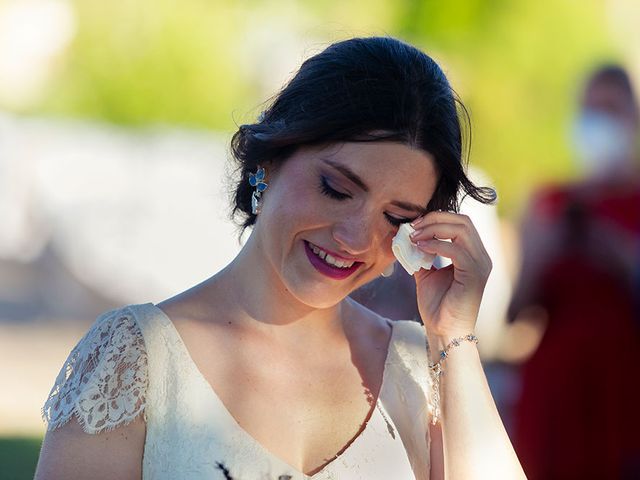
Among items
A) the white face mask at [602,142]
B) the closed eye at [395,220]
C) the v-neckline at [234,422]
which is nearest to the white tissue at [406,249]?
the closed eye at [395,220]

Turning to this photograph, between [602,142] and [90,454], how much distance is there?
316 centimetres

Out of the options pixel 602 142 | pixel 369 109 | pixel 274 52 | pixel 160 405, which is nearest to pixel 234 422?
pixel 160 405

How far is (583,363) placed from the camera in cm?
452

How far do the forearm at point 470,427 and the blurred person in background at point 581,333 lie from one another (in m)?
2.05

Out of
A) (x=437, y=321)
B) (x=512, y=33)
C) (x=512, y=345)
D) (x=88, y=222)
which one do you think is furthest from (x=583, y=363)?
(x=512, y=33)

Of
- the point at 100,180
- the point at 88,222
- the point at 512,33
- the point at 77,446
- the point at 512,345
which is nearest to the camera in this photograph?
the point at 77,446

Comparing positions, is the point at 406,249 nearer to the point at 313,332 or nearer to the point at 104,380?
the point at 313,332

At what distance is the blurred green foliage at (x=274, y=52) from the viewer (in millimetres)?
14422

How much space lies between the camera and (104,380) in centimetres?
223

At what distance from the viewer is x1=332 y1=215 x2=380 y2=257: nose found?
7.64 ft

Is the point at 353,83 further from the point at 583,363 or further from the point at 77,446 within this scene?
the point at 583,363

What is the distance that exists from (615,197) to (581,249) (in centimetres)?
30

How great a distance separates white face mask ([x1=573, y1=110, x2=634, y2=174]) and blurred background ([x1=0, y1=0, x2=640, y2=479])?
258 cm

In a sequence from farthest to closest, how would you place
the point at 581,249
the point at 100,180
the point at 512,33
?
the point at 512,33 < the point at 100,180 < the point at 581,249
